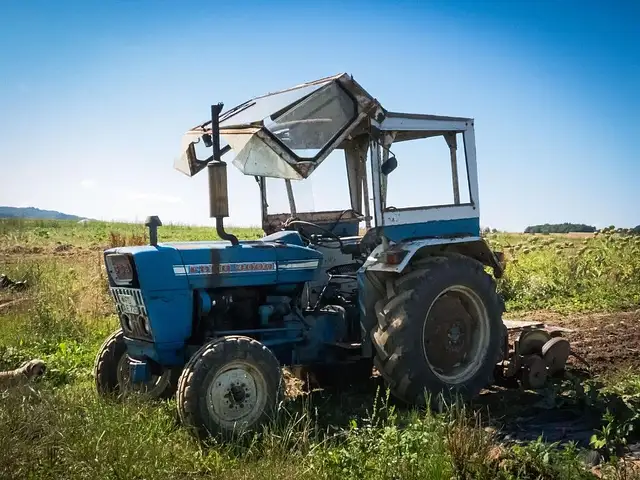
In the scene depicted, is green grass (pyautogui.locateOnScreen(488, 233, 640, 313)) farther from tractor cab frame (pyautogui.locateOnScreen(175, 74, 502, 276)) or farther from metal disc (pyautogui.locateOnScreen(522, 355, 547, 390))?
tractor cab frame (pyautogui.locateOnScreen(175, 74, 502, 276))

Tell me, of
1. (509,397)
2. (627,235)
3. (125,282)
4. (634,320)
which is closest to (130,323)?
(125,282)

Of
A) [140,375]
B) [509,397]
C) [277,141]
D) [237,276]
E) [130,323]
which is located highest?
Answer: [277,141]

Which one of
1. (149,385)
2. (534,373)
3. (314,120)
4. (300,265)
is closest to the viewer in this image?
(314,120)

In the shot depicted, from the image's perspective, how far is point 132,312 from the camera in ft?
18.0

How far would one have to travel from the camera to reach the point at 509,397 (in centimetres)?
616

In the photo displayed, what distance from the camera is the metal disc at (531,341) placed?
6699mm

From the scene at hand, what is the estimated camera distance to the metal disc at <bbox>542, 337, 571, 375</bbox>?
21.3ft

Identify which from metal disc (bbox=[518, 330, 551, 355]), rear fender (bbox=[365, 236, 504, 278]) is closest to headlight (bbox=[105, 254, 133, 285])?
rear fender (bbox=[365, 236, 504, 278])

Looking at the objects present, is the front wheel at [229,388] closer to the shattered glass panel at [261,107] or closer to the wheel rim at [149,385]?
the wheel rim at [149,385]

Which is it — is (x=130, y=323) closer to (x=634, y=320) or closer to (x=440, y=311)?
(x=440, y=311)

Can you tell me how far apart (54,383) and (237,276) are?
2.54 meters

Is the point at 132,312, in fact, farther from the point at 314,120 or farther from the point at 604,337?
the point at 604,337

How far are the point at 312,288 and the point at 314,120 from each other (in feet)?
5.18

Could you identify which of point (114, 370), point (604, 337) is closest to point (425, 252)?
Answer: point (114, 370)
